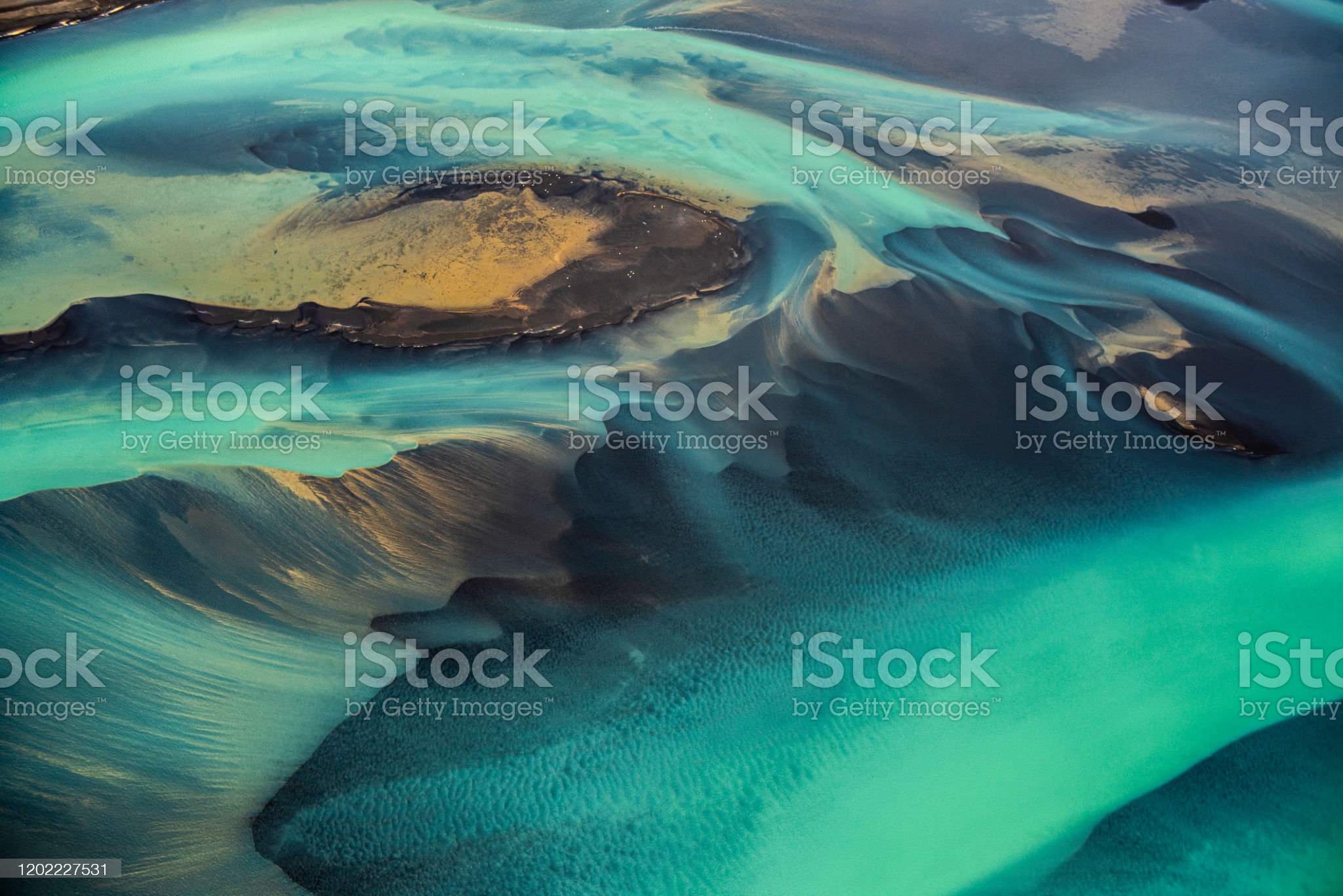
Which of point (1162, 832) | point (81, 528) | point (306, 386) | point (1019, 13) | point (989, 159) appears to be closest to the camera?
point (1162, 832)

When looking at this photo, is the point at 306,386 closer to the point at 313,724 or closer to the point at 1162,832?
the point at 313,724

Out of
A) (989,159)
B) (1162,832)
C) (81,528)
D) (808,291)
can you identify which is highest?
(989,159)

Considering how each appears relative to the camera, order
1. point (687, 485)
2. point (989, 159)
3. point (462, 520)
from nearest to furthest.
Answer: point (462, 520), point (687, 485), point (989, 159)

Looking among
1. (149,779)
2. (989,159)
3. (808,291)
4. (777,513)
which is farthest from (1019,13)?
(149,779)

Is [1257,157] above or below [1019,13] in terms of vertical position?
below

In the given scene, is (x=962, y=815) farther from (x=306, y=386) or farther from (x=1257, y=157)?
(x=1257, y=157)

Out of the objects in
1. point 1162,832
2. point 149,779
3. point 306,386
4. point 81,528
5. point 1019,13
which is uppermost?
point 1019,13

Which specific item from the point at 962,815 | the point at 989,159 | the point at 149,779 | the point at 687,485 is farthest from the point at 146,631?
the point at 989,159

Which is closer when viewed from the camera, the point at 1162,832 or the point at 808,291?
the point at 1162,832

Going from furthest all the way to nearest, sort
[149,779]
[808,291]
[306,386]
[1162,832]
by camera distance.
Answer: [808,291]
[306,386]
[1162,832]
[149,779]
